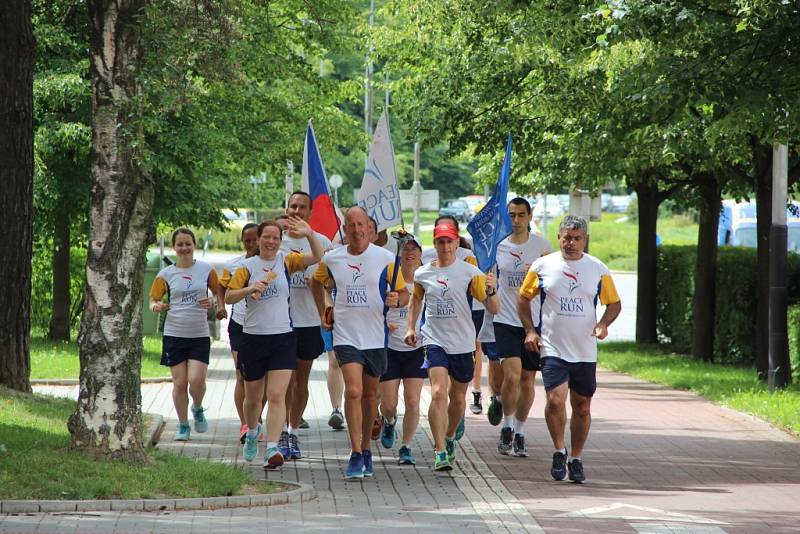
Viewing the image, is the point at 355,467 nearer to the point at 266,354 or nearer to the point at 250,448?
the point at 250,448

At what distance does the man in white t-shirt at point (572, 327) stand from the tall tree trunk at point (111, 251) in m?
2.97

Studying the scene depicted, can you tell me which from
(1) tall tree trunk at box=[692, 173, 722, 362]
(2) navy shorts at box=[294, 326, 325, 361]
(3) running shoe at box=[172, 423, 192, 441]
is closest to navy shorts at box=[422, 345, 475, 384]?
(2) navy shorts at box=[294, 326, 325, 361]

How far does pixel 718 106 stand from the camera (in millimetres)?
13258

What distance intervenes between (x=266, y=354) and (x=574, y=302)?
2.33 m

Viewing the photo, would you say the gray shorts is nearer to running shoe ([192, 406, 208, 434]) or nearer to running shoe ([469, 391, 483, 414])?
running shoe ([192, 406, 208, 434])

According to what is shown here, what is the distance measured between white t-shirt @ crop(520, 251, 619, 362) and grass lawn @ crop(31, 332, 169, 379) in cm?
922

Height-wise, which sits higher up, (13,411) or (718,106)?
(718,106)

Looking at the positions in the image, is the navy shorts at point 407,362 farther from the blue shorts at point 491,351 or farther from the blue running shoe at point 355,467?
the blue shorts at point 491,351

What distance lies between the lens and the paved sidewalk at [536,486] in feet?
28.7

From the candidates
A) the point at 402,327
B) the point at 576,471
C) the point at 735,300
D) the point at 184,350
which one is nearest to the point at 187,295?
the point at 184,350

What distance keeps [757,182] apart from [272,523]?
1216 centimetres

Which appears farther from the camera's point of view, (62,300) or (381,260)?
(62,300)

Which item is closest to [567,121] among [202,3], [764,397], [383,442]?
[764,397]

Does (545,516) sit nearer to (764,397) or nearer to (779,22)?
(779,22)
